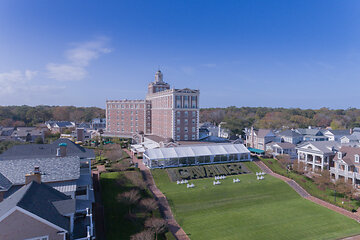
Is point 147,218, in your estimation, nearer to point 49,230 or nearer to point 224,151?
point 49,230

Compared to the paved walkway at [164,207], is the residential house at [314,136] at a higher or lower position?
higher

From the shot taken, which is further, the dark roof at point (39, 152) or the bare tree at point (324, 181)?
the bare tree at point (324, 181)

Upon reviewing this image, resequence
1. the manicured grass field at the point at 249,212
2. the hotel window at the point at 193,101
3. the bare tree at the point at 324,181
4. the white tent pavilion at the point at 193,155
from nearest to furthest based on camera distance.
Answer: the manicured grass field at the point at 249,212 → the bare tree at the point at 324,181 → the white tent pavilion at the point at 193,155 → the hotel window at the point at 193,101

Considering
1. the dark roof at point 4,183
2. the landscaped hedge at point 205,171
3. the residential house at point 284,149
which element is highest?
the dark roof at point 4,183

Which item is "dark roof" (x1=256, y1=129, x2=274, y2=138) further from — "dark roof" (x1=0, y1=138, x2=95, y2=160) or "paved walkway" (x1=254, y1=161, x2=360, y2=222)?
"dark roof" (x1=0, y1=138, x2=95, y2=160)

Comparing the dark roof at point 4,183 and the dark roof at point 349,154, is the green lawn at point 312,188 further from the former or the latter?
the dark roof at point 4,183

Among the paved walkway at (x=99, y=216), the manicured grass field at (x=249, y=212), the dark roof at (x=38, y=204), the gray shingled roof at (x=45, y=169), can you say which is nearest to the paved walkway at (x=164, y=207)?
the manicured grass field at (x=249, y=212)

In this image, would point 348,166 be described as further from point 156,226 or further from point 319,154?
point 156,226

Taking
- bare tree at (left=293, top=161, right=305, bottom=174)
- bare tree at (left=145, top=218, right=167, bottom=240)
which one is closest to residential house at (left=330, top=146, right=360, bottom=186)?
bare tree at (left=293, top=161, right=305, bottom=174)
